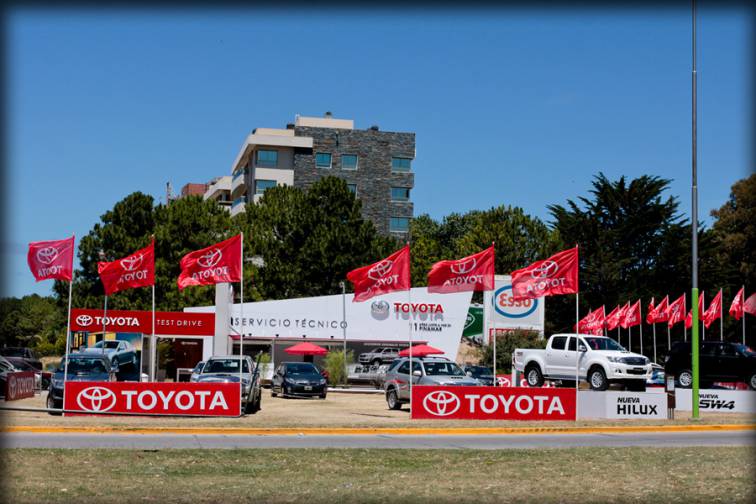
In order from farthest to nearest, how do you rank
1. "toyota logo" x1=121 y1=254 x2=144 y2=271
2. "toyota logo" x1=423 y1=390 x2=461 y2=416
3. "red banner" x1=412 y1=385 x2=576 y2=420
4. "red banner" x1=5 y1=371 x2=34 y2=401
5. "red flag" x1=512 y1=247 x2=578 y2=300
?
"red banner" x1=5 y1=371 x2=34 y2=401 < "toyota logo" x1=121 y1=254 x2=144 y2=271 < "red flag" x1=512 y1=247 x2=578 y2=300 < "toyota logo" x1=423 y1=390 x2=461 y2=416 < "red banner" x1=412 y1=385 x2=576 y2=420

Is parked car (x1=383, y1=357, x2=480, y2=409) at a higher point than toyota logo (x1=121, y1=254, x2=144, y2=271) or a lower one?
lower

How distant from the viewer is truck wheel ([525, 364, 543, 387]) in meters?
35.5

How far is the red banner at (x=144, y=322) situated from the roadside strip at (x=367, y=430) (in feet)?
85.4

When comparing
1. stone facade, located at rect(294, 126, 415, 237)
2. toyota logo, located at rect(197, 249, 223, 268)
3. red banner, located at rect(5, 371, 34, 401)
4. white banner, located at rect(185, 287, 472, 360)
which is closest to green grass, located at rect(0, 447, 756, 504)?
toyota logo, located at rect(197, 249, 223, 268)

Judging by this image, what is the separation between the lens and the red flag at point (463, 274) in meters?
31.7

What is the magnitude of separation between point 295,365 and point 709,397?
17893 mm

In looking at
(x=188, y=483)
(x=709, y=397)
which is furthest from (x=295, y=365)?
(x=188, y=483)

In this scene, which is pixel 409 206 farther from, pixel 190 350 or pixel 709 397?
pixel 709 397

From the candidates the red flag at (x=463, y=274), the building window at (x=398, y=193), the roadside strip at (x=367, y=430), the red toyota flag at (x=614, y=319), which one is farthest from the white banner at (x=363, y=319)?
the building window at (x=398, y=193)

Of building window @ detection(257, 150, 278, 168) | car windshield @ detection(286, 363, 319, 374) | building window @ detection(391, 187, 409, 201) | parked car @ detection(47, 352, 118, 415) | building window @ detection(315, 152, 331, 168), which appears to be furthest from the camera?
building window @ detection(391, 187, 409, 201)

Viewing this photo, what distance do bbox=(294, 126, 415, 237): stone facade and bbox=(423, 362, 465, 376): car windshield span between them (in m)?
63.7

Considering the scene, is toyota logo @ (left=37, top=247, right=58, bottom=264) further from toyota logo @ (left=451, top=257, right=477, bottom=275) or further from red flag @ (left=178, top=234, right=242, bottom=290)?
toyota logo @ (left=451, top=257, right=477, bottom=275)

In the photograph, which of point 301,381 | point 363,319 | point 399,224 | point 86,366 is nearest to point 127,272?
point 86,366

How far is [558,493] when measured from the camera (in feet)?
41.6
